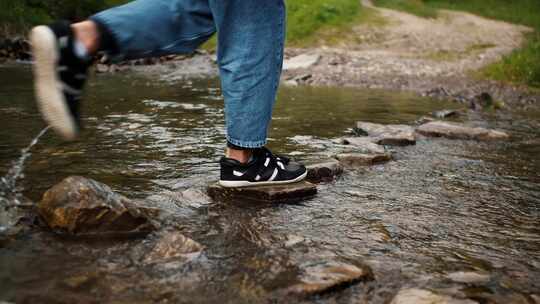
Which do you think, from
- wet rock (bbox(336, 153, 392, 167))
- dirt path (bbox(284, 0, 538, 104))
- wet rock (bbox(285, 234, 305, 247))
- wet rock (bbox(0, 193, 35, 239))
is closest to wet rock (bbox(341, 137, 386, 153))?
wet rock (bbox(336, 153, 392, 167))

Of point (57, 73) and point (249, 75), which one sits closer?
point (57, 73)

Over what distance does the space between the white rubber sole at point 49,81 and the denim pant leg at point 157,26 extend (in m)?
0.23

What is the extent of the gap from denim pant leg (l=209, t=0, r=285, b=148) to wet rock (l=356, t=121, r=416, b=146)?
1.78m

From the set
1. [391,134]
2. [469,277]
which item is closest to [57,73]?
[469,277]

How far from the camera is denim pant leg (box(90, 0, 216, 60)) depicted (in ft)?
6.95

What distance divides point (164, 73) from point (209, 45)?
19.9ft

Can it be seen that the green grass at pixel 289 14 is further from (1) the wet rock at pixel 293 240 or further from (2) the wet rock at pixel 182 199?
(1) the wet rock at pixel 293 240

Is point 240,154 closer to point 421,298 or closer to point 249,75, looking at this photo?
point 249,75

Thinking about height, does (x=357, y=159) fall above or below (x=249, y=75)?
below

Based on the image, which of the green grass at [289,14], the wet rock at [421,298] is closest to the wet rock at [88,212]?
the wet rock at [421,298]

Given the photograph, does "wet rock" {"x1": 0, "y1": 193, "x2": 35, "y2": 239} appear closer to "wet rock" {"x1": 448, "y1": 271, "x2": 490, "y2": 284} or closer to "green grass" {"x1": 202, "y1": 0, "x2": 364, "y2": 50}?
"wet rock" {"x1": 448, "y1": 271, "x2": 490, "y2": 284}

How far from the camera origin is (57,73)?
196 centimetres

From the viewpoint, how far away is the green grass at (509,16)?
27.6 feet

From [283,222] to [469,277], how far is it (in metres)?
0.77
